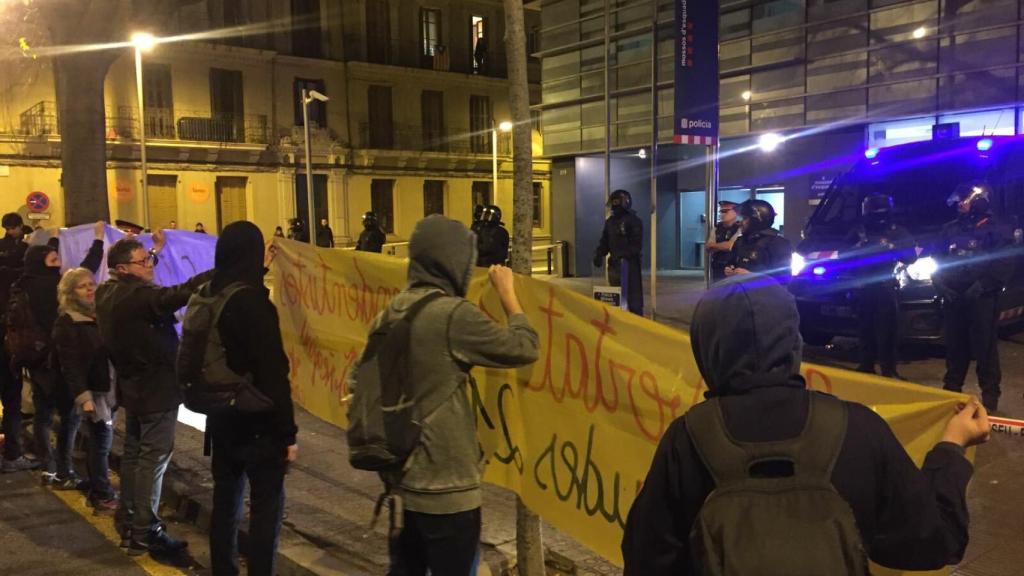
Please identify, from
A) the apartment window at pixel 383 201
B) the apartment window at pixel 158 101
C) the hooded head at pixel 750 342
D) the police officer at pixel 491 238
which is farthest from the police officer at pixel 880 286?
the apartment window at pixel 383 201

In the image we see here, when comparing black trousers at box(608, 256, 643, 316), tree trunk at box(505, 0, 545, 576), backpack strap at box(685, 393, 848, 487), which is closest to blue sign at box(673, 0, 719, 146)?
black trousers at box(608, 256, 643, 316)

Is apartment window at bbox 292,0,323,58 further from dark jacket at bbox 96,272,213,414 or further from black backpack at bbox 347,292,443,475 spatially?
black backpack at bbox 347,292,443,475

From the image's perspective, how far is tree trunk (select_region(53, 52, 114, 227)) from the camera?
11438 mm

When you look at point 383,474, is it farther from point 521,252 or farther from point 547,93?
point 547,93

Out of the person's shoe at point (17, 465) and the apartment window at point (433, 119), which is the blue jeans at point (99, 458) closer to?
the person's shoe at point (17, 465)

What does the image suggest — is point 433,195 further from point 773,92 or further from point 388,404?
point 388,404

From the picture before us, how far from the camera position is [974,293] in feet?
22.6

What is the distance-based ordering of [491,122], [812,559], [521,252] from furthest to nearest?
1. [491,122]
2. [521,252]
3. [812,559]

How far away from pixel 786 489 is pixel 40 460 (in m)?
6.56

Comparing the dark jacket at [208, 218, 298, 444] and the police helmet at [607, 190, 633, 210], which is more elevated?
the police helmet at [607, 190, 633, 210]

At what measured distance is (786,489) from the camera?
152 centimetres

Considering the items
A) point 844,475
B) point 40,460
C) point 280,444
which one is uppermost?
point 844,475

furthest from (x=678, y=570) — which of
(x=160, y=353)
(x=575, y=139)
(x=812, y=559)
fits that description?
(x=575, y=139)

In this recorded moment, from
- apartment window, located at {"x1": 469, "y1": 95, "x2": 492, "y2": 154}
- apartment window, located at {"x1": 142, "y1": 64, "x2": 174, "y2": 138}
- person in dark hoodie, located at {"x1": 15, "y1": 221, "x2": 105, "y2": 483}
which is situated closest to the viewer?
person in dark hoodie, located at {"x1": 15, "y1": 221, "x2": 105, "y2": 483}
